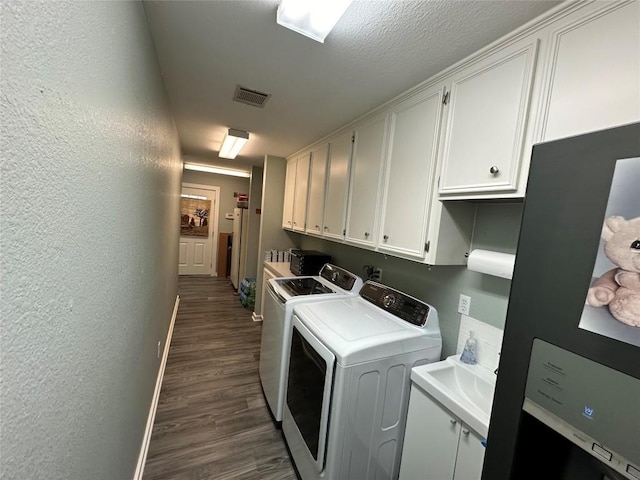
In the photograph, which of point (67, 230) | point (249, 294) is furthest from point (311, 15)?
point (249, 294)

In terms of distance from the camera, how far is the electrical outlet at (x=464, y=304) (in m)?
1.58

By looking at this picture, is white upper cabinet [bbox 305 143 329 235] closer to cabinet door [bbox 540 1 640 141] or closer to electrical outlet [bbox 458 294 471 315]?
electrical outlet [bbox 458 294 471 315]

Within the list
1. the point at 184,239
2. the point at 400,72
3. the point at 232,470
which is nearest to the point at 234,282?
the point at 184,239

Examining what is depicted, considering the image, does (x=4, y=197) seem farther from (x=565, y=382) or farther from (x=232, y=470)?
(x=232, y=470)

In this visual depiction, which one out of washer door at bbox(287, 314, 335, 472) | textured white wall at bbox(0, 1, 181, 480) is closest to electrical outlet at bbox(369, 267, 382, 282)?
washer door at bbox(287, 314, 335, 472)

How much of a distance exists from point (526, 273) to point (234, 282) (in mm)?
5361

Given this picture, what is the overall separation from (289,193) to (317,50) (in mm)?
2203

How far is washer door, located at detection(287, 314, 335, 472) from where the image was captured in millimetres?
1391

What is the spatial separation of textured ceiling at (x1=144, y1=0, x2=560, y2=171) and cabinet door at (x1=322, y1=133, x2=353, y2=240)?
24cm

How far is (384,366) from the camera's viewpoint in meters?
1.40

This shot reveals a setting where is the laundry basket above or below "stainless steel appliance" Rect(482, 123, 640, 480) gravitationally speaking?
below

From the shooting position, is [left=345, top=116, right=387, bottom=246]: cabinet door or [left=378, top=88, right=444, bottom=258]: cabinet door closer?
[left=378, top=88, right=444, bottom=258]: cabinet door

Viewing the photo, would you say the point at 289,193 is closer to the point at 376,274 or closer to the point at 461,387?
the point at 376,274

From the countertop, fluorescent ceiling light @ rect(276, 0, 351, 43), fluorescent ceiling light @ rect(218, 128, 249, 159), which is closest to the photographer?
fluorescent ceiling light @ rect(276, 0, 351, 43)
